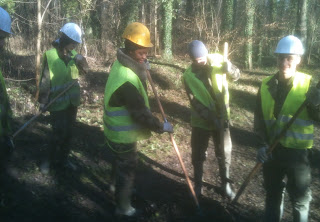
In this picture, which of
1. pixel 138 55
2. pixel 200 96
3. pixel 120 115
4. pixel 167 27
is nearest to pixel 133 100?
pixel 120 115

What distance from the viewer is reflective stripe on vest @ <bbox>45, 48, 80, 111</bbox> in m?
4.37

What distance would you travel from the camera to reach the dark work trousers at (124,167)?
3516 millimetres

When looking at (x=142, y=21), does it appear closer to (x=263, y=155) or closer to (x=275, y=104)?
(x=275, y=104)

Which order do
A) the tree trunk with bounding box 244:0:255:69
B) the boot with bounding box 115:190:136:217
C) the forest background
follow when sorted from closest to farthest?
the boot with bounding box 115:190:136:217 < the forest background < the tree trunk with bounding box 244:0:255:69

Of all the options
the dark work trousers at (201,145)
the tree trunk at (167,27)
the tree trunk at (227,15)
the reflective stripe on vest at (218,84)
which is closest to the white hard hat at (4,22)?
the reflective stripe on vest at (218,84)

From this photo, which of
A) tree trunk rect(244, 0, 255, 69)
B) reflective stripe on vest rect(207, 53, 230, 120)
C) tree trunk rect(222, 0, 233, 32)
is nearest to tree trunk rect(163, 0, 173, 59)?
tree trunk rect(222, 0, 233, 32)

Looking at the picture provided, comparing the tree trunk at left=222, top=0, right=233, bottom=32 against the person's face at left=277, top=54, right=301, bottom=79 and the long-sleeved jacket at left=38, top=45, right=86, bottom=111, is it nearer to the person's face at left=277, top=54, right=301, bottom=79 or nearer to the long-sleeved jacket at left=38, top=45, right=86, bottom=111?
the long-sleeved jacket at left=38, top=45, right=86, bottom=111

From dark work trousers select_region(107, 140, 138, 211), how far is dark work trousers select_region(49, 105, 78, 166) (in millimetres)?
1238

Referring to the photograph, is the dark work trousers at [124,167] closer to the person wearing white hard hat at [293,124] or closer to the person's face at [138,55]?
the person's face at [138,55]

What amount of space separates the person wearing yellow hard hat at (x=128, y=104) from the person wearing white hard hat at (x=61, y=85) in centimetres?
122

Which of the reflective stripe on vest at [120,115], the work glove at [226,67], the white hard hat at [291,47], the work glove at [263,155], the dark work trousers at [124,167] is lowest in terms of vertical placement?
the dark work trousers at [124,167]

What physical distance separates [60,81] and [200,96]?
211cm

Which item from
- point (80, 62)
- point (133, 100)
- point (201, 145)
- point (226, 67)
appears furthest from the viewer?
point (80, 62)

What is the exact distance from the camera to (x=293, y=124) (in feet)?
9.59
